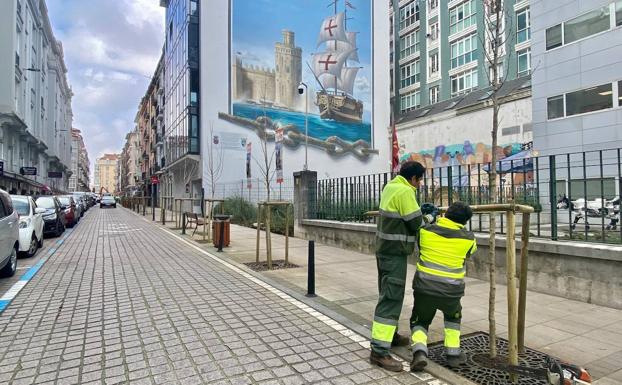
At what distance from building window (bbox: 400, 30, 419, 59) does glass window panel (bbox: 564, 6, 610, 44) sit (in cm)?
2250

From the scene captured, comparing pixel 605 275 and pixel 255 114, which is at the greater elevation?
pixel 255 114

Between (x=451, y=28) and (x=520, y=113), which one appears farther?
(x=451, y=28)

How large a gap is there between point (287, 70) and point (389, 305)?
127 feet

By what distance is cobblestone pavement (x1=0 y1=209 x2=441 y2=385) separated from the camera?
382 cm

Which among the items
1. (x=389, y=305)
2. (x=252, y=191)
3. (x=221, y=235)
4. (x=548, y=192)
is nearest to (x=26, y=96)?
(x=252, y=191)

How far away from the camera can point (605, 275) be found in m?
5.85

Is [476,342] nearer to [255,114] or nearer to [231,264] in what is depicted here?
[231,264]

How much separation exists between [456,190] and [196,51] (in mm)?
31610

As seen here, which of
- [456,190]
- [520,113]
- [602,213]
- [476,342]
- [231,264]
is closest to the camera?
[476,342]

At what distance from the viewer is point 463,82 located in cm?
3675

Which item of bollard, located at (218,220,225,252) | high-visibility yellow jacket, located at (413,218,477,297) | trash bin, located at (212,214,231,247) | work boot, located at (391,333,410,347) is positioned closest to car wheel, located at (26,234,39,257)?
trash bin, located at (212,214,231,247)

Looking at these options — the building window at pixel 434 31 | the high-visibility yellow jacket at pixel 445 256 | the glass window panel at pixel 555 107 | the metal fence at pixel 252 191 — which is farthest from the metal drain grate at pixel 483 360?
the building window at pixel 434 31

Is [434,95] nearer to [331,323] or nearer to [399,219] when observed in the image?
[331,323]

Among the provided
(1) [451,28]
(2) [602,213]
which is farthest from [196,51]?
(2) [602,213]
